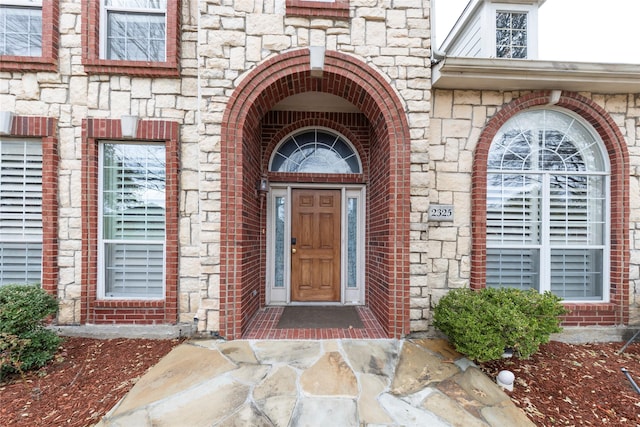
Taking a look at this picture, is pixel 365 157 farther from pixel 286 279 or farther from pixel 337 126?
pixel 286 279

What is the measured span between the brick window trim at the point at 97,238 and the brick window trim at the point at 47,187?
0.35 meters

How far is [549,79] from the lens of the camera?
133 inches

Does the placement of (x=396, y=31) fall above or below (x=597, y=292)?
above

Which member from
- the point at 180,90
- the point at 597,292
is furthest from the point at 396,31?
the point at 597,292

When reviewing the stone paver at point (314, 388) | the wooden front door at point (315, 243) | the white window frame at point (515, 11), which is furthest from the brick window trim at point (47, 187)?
the white window frame at point (515, 11)

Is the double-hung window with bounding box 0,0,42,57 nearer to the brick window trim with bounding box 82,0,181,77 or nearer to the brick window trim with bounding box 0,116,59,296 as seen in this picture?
the brick window trim with bounding box 82,0,181,77

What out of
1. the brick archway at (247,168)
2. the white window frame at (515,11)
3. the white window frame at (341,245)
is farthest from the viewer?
the white window frame at (341,245)

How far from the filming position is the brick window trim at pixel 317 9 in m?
3.23

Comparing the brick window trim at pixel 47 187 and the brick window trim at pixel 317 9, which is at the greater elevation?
the brick window trim at pixel 317 9

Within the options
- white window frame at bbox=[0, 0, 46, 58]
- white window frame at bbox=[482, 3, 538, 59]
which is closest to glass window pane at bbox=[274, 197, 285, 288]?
white window frame at bbox=[0, 0, 46, 58]

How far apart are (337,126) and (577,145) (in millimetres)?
3327

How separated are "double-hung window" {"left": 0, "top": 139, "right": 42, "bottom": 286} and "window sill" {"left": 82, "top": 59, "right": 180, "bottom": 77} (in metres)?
1.22

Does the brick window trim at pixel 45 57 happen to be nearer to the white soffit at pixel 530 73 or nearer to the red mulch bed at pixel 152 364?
the red mulch bed at pixel 152 364

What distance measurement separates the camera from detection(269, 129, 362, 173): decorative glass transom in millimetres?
4555
